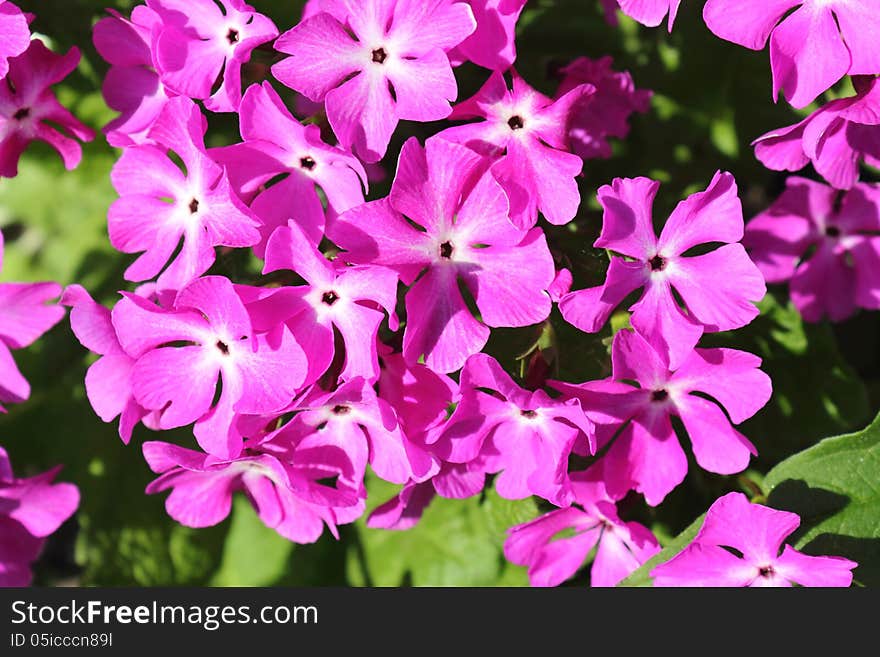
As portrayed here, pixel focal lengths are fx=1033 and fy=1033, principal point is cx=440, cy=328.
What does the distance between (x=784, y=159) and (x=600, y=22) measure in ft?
2.08

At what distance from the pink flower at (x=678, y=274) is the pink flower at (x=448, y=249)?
7cm

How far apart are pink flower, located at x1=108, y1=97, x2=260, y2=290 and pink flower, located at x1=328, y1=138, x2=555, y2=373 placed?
12 centimetres

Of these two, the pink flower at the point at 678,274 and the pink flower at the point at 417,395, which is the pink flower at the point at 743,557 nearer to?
the pink flower at the point at 678,274

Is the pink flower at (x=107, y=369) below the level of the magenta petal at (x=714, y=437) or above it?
below

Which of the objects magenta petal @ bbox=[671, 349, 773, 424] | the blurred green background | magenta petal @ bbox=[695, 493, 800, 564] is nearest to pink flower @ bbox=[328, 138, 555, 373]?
magenta petal @ bbox=[671, 349, 773, 424]

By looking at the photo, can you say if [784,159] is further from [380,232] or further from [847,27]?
[380,232]

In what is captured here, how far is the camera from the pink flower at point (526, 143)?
43.9 inches

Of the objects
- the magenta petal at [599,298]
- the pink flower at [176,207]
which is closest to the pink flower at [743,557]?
the magenta petal at [599,298]

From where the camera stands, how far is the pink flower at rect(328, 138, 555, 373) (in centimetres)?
108

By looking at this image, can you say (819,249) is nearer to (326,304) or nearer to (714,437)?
(714,437)

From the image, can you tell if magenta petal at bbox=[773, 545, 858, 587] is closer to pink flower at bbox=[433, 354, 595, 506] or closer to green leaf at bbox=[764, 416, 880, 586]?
green leaf at bbox=[764, 416, 880, 586]

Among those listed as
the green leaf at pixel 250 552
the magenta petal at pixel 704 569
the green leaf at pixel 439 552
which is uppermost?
the magenta petal at pixel 704 569

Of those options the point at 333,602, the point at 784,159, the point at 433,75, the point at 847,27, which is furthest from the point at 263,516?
the point at 847,27

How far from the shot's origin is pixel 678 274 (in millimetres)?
1162
